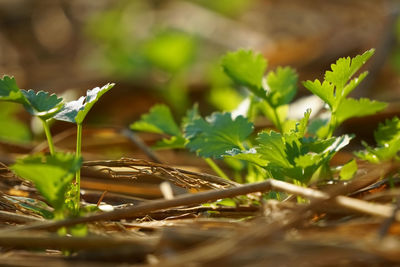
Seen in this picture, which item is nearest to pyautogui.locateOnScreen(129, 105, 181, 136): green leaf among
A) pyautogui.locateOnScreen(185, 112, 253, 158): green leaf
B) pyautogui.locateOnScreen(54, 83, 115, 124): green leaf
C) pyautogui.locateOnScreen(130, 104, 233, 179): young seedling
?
pyautogui.locateOnScreen(130, 104, 233, 179): young seedling

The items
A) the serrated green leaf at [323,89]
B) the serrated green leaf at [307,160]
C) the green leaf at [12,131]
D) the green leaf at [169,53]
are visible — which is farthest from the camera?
the green leaf at [169,53]

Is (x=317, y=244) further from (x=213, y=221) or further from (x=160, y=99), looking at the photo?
(x=160, y=99)

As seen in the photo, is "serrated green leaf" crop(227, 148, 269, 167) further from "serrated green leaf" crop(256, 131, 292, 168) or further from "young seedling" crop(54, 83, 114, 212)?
"young seedling" crop(54, 83, 114, 212)

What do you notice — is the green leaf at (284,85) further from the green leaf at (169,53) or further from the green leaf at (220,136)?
the green leaf at (169,53)

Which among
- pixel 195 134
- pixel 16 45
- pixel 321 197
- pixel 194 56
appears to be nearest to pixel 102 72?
pixel 194 56

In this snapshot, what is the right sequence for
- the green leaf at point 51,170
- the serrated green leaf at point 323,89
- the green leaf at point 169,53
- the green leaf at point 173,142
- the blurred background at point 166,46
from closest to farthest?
the green leaf at point 51,170, the serrated green leaf at point 323,89, the green leaf at point 173,142, the blurred background at point 166,46, the green leaf at point 169,53

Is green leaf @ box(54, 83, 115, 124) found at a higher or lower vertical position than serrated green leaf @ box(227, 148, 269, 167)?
higher

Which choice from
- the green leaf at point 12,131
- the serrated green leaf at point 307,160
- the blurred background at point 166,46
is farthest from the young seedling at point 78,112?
the green leaf at point 12,131
